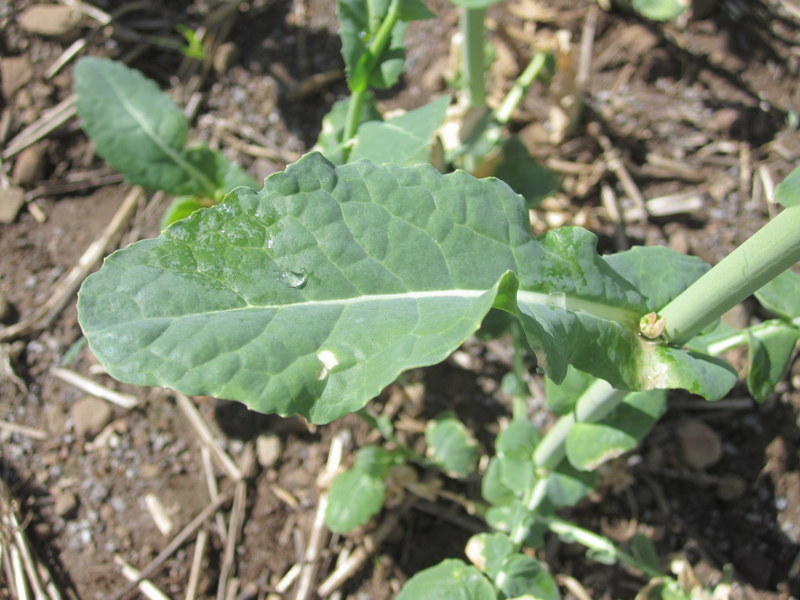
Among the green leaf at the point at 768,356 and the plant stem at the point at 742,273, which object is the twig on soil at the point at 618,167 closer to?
the green leaf at the point at 768,356

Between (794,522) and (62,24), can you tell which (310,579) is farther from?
(62,24)

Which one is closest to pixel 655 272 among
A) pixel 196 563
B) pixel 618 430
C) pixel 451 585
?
A: pixel 618 430

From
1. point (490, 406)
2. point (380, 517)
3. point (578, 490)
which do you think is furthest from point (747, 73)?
point (380, 517)

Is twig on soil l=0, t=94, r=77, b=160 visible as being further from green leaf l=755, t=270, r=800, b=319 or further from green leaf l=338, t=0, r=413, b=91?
green leaf l=755, t=270, r=800, b=319

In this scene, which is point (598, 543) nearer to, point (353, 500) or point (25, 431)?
point (353, 500)

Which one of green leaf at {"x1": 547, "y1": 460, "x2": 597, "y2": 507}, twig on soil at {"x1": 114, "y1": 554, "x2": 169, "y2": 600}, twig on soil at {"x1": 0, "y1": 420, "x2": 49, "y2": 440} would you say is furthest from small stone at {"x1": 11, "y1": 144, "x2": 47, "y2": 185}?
green leaf at {"x1": 547, "y1": 460, "x2": 597, "y2": 507}
